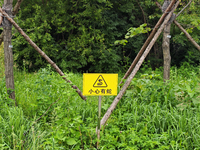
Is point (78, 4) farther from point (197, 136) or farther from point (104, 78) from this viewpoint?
point (197, 136)

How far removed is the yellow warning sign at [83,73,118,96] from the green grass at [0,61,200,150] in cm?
28

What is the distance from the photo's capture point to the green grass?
2.39 metres

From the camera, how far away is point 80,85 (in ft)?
18.2

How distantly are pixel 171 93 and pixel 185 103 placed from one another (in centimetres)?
39

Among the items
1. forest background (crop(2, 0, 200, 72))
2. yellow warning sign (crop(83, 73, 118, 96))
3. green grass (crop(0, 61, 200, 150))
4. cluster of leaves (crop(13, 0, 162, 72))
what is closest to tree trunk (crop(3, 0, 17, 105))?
green grass (crop(0, 61, 200, 150))

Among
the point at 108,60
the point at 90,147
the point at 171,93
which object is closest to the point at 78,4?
the point at 108,60

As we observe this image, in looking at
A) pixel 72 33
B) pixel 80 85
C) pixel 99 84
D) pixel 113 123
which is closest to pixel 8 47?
pixel 99 84

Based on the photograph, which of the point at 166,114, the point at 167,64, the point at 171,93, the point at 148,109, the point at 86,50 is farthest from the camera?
the point at 86,50

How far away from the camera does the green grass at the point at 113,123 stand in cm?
239

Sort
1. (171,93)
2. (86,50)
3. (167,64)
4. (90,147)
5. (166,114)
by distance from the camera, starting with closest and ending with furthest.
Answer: (90,147), (166,114), (171,93), (167,64), (86,50)

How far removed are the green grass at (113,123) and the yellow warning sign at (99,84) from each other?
0.28 m

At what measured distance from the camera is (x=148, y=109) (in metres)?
3.14

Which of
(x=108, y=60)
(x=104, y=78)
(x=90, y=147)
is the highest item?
(x=108, y=60)

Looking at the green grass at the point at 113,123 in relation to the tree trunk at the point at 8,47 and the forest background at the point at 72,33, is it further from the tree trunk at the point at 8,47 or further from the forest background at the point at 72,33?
the forest background at the point at 72,33
